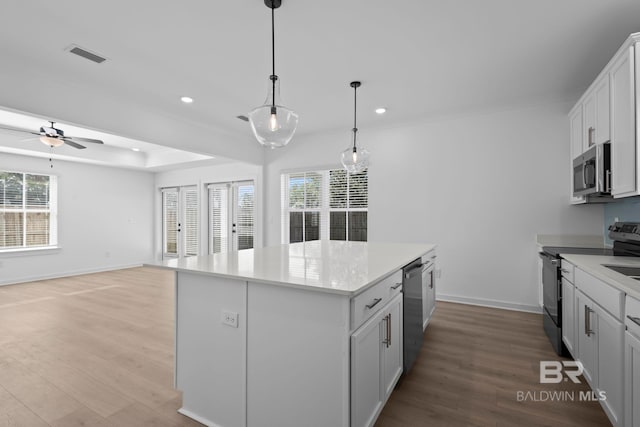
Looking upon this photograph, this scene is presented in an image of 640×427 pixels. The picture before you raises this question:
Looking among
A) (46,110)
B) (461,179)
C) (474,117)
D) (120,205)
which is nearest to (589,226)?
(461,179)

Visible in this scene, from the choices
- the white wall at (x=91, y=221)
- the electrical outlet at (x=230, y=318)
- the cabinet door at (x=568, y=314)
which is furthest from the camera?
the white wall at (x=91, y=221)

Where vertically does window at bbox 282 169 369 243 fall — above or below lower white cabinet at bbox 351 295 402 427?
above

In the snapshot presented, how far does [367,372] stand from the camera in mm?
1580

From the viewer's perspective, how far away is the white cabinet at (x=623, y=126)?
2.05m

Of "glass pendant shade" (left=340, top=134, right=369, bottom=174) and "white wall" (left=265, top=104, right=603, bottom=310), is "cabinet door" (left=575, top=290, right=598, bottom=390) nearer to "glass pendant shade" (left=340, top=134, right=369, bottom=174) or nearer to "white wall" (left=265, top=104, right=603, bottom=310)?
"white wall" (left=265, top=104, right=603, bottom=310)

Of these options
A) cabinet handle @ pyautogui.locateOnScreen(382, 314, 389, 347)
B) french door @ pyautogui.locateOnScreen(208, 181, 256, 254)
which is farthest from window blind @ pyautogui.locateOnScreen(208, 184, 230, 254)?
cabinet handle @ pyautogui.locateOnScreen(382, 314, 389, 347)

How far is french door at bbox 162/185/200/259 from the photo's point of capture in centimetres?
753

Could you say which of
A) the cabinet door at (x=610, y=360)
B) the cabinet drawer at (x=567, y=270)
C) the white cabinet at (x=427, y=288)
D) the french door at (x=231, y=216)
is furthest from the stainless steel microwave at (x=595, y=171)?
the french door at (x=231, y=216)

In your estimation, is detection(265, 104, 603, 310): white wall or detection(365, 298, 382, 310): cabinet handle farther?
detection(265, 104, 603, 310): white wall

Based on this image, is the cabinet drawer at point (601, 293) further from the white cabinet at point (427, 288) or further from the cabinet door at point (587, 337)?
the white cabinet at point (427, 288)

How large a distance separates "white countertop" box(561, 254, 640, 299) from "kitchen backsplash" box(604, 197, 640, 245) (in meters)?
0.65

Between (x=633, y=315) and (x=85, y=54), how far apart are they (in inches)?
164

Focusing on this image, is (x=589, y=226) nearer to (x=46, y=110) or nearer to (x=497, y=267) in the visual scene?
(x=497, y=267)

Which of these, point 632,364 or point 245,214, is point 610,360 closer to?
point 632,364
